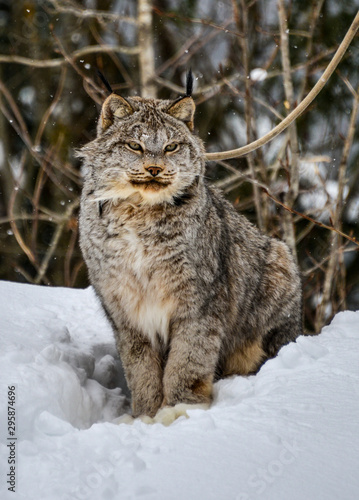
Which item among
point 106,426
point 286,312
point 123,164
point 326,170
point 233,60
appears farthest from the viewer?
point 233,60

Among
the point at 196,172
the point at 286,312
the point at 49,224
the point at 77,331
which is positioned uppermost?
the point at 196,172

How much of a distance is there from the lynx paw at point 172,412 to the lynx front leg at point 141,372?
0.58ft

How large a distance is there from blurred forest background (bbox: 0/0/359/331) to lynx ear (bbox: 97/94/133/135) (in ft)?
8.67

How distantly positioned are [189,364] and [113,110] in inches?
61.7

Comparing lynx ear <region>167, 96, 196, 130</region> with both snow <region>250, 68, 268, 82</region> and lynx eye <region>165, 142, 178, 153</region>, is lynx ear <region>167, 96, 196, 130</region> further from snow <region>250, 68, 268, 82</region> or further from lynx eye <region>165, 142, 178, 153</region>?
snow <region>250, 68, 268, 82</region>

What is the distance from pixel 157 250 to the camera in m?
3.46

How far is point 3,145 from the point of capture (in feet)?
33.3

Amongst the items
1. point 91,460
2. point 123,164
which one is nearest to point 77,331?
point 123,164

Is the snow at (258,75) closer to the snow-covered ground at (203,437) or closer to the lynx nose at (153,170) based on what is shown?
the lynx nose at (153,170)

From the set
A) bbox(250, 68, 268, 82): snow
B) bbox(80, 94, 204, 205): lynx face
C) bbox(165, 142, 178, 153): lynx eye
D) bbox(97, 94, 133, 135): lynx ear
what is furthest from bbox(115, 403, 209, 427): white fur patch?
bbox(250, 68, 268, 82): snow

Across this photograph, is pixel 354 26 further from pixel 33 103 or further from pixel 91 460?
pixel 33 103

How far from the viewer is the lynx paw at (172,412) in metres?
3.25

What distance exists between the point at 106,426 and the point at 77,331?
6.17ft

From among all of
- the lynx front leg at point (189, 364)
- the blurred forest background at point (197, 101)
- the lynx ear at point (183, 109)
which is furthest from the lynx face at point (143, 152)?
the blurred forest background at point (197, 101)
